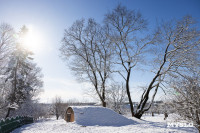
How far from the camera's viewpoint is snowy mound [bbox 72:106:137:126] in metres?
13.6

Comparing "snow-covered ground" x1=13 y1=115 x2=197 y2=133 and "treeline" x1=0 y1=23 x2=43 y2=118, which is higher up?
"treeline" x1=0 y1=23 x2=43 y2=118

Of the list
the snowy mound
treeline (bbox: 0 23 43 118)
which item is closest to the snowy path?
the snowy mound

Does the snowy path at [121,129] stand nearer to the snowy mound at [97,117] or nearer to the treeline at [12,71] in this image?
the snowy mound at [97,117]

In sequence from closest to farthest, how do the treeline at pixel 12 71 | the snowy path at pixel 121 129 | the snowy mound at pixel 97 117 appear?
the snowy path at pixel 121 129 → the snowy mound at pixel 97 117 → the treeline at pixel 12 71

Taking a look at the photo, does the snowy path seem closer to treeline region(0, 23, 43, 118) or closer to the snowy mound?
the snowy mound

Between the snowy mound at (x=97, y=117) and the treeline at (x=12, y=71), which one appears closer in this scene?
the snowy mound at (x=97, y=117)

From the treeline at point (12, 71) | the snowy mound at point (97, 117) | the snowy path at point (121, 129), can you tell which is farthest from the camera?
the treeline at point (12, 71)

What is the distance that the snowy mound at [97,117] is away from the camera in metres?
13.6

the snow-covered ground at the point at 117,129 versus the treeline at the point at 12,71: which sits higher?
the treeline at the point at 12,71

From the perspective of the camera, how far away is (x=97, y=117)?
1450 centimetres

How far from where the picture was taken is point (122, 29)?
17.0m

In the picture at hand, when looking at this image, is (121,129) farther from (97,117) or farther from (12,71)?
(12,71)

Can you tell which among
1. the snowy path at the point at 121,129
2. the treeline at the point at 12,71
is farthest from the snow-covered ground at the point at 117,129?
the treeline at the point at 12,71

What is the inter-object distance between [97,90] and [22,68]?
14.2 metres
